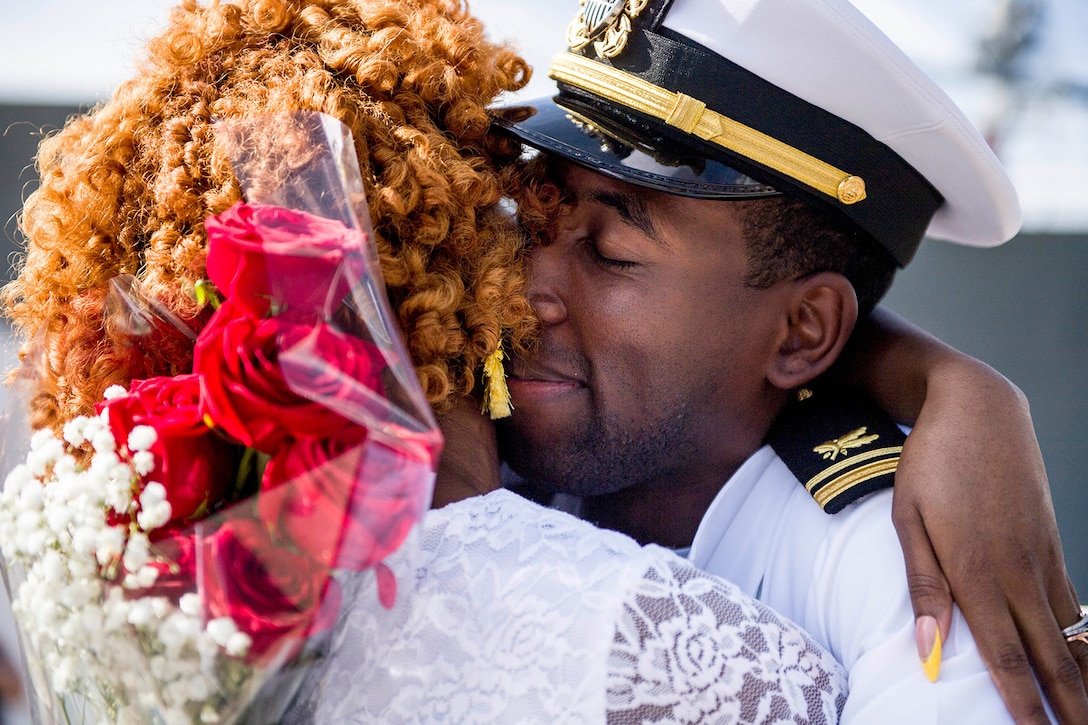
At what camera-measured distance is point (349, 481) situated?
32.3 inches

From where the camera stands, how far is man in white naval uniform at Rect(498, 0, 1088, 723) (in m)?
1.48

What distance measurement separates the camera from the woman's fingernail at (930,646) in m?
1.20

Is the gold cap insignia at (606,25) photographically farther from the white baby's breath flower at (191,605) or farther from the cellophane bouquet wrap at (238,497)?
the white baby's breath flower at (191,605)

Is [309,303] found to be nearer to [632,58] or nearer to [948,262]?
[632,58]

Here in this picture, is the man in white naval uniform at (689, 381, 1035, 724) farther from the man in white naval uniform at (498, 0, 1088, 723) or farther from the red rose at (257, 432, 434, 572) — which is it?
the red rose at (257, 432, 434, 572)

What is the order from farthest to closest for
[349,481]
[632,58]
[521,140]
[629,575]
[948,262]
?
[948,262] < [632,58] < [521,140] < [629,575] < [349,481]

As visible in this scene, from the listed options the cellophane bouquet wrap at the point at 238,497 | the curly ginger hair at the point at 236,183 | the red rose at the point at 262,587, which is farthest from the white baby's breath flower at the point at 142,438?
the curly ginger hair at the point at 236,183

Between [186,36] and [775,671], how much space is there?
1.10 meters

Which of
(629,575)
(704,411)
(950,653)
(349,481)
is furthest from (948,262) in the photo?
(349,481)

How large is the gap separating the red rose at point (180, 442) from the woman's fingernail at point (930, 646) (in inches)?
35.1

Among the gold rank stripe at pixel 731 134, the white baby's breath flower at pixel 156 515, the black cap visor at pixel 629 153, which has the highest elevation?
the gold rank stripe at pixel 731 134

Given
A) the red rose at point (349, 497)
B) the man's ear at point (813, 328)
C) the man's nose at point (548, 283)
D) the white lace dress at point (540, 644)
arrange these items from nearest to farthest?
the red rose at point (349, 497), the white lace dress at point (540, 644), the man's nose at point (548, 283), the man's ear at point (813, 328)

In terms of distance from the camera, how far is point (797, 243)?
5.23ft

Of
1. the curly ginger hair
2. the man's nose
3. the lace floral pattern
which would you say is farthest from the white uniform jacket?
the curly ginger hair
